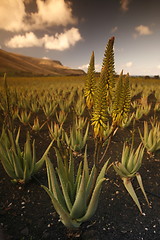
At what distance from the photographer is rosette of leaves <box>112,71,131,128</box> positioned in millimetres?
1098

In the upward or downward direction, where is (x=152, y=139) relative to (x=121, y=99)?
downward

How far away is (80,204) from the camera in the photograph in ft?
4.09

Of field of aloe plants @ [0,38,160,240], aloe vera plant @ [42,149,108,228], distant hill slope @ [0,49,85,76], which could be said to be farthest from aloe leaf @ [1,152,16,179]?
distant hill slope @ [0,49,85,76]

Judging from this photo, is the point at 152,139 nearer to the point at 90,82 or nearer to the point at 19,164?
the point at 90,82

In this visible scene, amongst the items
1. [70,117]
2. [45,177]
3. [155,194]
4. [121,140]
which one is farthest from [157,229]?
[70,117]

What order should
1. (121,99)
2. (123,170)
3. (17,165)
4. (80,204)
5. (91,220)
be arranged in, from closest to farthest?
(121,99), (80,204), (91,220), (17,165), (123,170)

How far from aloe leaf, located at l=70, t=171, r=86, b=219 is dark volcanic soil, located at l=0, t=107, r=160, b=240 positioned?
0.26 m

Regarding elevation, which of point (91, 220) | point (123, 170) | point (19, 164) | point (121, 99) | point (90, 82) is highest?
point (90, 82)

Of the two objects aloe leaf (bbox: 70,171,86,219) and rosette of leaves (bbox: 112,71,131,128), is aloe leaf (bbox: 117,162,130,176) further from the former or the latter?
rosette of leaves (bbox: 112,71,131,128)

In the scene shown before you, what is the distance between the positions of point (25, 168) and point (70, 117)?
3.44m

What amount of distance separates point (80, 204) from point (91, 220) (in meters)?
0.51

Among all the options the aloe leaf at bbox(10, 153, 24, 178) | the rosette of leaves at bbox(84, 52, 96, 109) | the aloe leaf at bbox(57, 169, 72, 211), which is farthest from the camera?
the aloe leaf at bbox(10, 153, 24, 178)

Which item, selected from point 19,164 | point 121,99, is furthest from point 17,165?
point 121,99

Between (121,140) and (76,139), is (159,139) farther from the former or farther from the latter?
(76,139)
